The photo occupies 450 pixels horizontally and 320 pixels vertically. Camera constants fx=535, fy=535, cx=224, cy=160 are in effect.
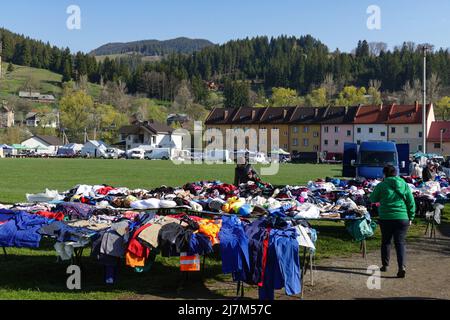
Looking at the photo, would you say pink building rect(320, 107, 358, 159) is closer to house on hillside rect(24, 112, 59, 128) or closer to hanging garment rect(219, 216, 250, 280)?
house on hillside rect(24, 112, 59, 128)

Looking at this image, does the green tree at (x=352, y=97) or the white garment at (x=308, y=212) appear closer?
the white garment at (x=308, y=212)

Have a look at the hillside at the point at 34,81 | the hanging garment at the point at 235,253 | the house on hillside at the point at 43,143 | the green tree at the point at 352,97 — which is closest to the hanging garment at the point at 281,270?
the hanging garment at the point at 235,253

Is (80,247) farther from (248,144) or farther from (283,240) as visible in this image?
(248,144)

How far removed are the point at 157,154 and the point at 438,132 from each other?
4254cm

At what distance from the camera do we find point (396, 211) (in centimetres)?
852

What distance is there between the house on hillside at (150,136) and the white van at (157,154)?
70.4 feet

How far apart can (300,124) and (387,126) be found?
1473 centimetres

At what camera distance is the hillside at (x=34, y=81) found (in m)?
176

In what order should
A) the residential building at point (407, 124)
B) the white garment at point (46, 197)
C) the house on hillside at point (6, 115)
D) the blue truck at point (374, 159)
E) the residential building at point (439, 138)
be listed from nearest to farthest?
the white garment at point (46, 197) → the blue truck at point (374, 159) → the residential building at point (439, 138) → the residential building at point (407, 124) → the house on hillside at point (6, 115)

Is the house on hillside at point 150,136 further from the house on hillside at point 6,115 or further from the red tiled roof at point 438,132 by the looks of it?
the house on hillside at point 6,115

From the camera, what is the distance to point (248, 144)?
320ft

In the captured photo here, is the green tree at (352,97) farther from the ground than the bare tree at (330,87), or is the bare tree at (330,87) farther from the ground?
the bare tree at (330,87)

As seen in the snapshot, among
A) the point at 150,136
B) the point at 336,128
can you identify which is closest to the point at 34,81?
the point at 150,136
